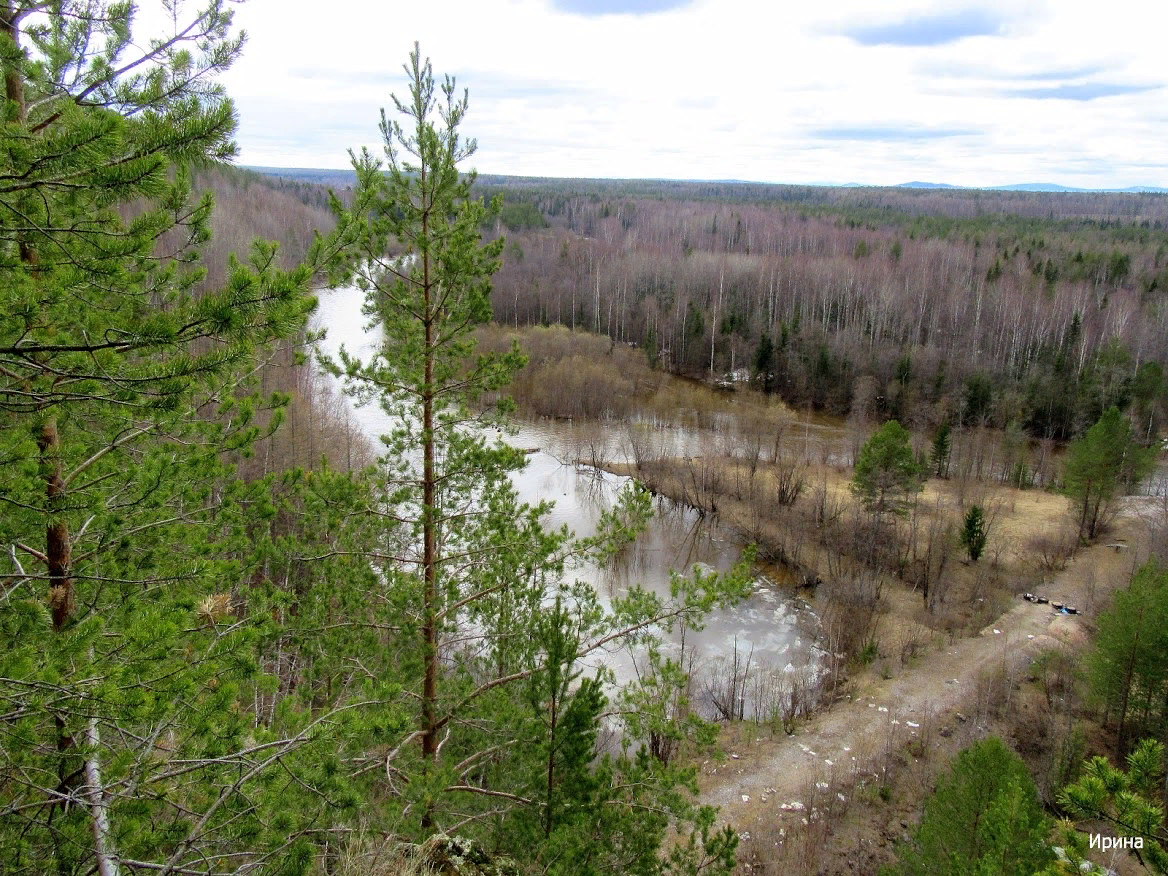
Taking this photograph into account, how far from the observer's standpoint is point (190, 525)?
4.82 m

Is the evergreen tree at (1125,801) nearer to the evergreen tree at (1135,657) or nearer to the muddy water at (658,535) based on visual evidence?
the muddy water at (658,535)

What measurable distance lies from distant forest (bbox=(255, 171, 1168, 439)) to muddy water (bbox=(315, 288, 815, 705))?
8.37 meters

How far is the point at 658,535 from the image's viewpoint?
24.2 m

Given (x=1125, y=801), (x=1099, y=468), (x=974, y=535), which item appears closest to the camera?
(x=1125, y=801)

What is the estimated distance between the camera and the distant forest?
121 ft

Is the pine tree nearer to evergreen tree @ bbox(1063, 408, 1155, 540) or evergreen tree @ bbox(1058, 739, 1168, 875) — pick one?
evergreen tree @ bbox(1058, 739, 1168, 875)

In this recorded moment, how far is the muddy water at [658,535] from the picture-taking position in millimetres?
17922

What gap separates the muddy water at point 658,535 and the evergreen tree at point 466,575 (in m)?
3.74

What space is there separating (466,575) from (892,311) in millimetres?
45991

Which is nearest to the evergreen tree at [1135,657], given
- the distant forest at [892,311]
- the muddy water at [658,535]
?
the muddy water at [658,535]

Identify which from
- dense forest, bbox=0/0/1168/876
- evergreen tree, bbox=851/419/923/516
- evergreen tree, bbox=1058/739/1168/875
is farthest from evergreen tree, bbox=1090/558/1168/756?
evergreen tree, bbox=1058/739/1168/875

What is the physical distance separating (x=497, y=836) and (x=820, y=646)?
13913 millimetres

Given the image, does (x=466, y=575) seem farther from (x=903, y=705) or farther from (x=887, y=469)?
(x=887, y=469)

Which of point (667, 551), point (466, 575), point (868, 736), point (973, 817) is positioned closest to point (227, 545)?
point (466, 575)
